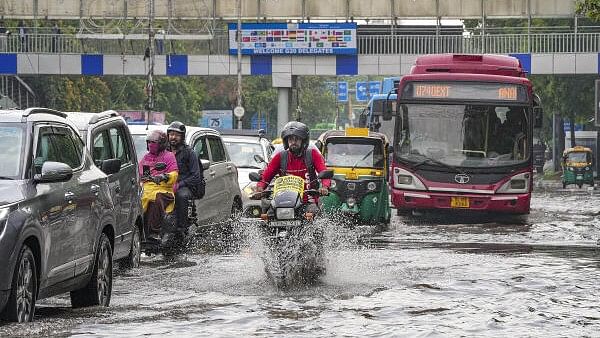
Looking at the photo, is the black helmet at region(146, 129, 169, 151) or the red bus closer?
the black helmet at region(146, 129, 169, 151)

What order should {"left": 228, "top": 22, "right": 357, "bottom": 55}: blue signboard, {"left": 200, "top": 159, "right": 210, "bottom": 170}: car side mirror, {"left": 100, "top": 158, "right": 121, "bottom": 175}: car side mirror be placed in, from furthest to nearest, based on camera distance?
{"left": 228, "top": 22, "right": 357, "bottom": 55}: blue signboard < {"left": 200, "top": 159, "right": 210, "bottom": 170}: car side mirror < {"left": 100, "top": 158, "right": 121, "bottom": 175}: car side mirror

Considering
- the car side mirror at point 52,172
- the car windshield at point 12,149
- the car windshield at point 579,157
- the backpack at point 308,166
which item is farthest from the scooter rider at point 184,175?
the car windshield at point 579,157

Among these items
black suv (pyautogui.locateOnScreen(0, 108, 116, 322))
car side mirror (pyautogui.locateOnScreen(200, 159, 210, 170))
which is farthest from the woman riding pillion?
black suv (pyautogui.locateOnScreen(0, 108, 116, 322))

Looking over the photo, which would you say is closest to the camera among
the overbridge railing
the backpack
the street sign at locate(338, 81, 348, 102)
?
the backpack

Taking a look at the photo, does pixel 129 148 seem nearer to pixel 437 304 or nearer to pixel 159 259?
pixel 159 259

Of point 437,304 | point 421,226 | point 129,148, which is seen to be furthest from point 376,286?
point 421,226

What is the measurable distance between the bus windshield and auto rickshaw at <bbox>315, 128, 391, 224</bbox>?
65cm

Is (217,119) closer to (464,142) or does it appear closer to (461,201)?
(464,142)

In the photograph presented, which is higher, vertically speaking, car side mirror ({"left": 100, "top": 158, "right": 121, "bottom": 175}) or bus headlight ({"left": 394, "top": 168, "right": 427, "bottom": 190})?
car side mirror ({"left": 100, "top": 158, "right": 121, "bottom": 175})

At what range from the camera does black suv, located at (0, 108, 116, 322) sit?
991 cm

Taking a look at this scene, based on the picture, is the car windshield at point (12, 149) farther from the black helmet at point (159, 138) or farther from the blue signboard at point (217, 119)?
the blue signboard at point (217, 119)

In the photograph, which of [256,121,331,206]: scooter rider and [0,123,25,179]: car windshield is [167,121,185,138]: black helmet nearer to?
[256,121,331,206]: scooter rider

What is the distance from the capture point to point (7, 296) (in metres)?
9.77

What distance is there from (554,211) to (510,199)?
19.5ft
